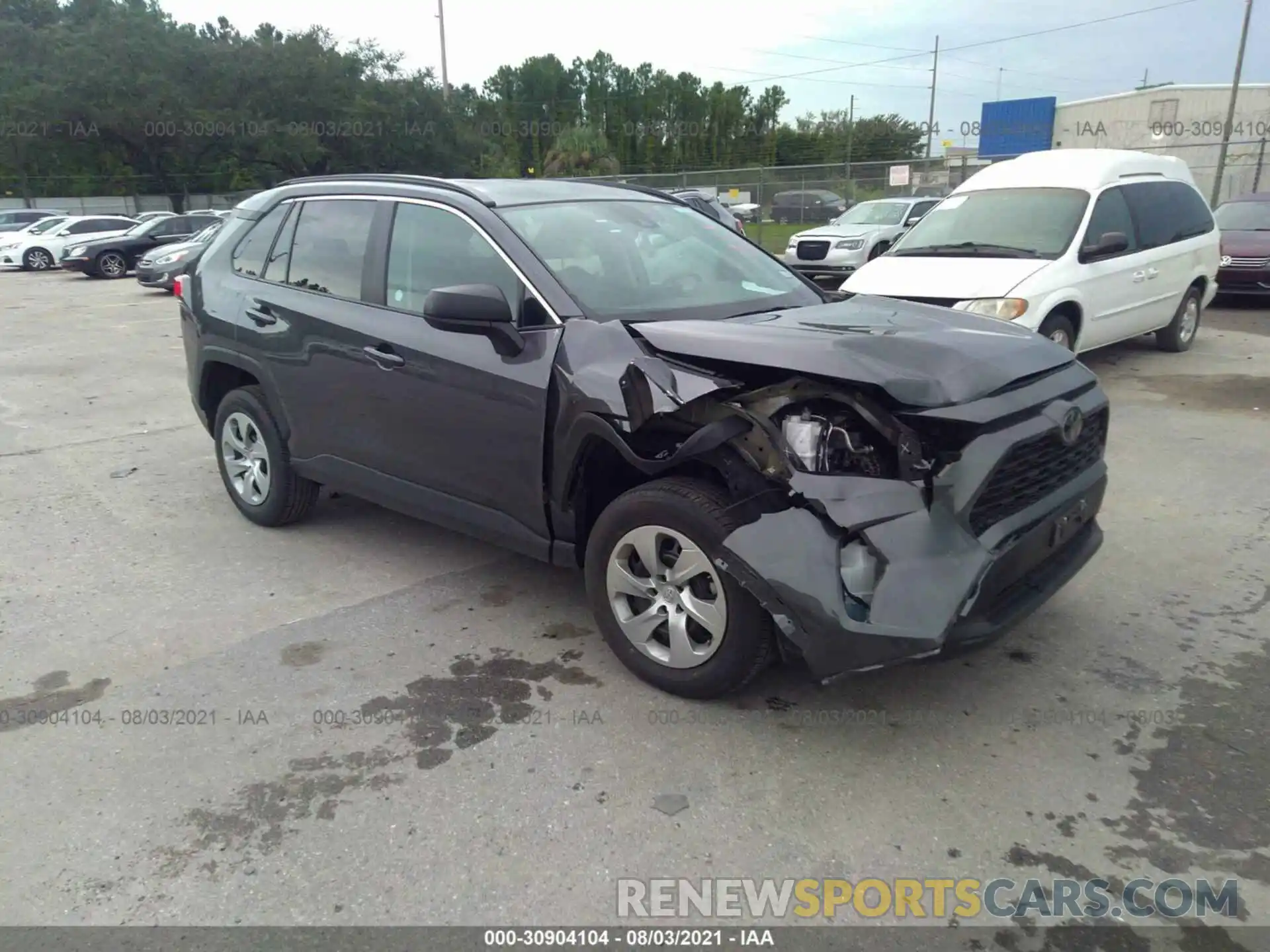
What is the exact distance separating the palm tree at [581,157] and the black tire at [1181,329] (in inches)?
1777

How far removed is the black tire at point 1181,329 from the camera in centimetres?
962

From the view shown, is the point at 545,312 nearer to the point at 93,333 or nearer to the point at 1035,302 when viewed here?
the point at 1035,302

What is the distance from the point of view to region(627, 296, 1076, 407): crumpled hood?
3064 millimetres

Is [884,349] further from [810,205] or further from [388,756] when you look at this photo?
[810,205]

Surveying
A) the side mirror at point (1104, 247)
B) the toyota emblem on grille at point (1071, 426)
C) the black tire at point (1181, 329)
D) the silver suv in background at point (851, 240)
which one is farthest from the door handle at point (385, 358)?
the silver suv in background at point (851, 240)

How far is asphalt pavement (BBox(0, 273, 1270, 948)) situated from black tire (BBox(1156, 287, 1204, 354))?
16.5 ft

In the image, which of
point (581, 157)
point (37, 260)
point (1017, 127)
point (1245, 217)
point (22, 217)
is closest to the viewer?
point (1245, 217)

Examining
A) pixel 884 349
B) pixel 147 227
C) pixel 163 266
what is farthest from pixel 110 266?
pixel 884 349

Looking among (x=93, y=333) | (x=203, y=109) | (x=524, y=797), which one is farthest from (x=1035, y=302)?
(x=203, y=109)

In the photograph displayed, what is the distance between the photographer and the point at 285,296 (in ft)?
15.9

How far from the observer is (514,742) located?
3.27m

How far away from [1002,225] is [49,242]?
87.8 feet

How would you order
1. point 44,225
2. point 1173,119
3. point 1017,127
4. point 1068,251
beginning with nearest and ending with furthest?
point 1068,251 → point 44,225 → point 1173,119 → point 1017,127

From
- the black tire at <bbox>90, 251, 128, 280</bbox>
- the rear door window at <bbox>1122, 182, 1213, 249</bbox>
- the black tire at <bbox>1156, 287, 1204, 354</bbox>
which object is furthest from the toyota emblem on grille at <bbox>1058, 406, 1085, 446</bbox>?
the black tire at <bbox>90, 251, 128, 280</bbox>
